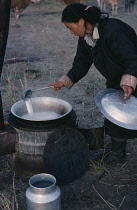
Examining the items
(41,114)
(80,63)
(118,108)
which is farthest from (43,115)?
(118,108)

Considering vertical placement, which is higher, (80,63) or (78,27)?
(78,27)

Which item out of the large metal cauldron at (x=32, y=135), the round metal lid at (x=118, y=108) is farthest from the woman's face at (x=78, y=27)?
the large metal cauldron at (x=32, y=135)

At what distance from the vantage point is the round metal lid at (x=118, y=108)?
335 cm

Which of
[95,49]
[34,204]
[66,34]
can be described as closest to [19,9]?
[66,34]

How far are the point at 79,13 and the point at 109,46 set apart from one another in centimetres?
48

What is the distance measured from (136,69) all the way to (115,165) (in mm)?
1323

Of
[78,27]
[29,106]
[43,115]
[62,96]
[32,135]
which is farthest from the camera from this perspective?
[62,96]

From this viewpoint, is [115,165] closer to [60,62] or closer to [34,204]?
[34,204]

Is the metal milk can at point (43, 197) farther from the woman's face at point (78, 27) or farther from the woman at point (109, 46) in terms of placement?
the woman's face at point (78, 27)

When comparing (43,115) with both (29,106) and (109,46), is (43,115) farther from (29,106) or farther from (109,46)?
(109,46)

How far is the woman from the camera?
3.42 meters

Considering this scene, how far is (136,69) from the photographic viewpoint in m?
3.43

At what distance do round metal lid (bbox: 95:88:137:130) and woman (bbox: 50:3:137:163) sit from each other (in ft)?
0.41

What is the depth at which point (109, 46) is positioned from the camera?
3609 millimetres
